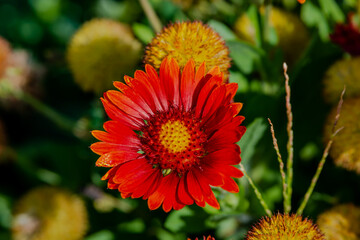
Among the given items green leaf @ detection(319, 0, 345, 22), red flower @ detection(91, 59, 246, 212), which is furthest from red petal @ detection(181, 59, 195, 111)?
green leaf @ detection(319, 0, 345, 22)

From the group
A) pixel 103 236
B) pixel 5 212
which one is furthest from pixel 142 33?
pixel 5 212

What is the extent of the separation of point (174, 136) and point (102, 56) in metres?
0.50

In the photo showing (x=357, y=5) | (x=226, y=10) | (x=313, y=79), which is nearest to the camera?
(x=313, y=79)

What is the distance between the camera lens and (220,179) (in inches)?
27.5

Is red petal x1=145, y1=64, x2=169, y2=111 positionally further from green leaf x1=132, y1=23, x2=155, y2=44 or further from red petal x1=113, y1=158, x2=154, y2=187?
green leaf x1=132, y1=23, x2=155, y2=44

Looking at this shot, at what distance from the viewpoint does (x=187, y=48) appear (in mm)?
856

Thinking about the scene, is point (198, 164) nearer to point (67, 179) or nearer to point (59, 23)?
point (67, 179)

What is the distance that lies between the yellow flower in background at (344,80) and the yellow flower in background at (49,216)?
2.86ft

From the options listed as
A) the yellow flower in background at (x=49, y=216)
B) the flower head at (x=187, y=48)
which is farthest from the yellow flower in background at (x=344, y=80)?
the yellow flower in background at (x=49, y=216)

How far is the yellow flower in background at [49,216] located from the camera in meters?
1.26

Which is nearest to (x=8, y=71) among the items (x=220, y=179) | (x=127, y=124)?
(x=127, y=124)

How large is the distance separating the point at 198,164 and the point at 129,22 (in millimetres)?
977

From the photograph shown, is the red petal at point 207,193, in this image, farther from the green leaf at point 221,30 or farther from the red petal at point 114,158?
the green leaf at point 221,30

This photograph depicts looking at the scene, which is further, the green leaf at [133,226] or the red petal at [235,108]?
the green leaf at [133,226]
